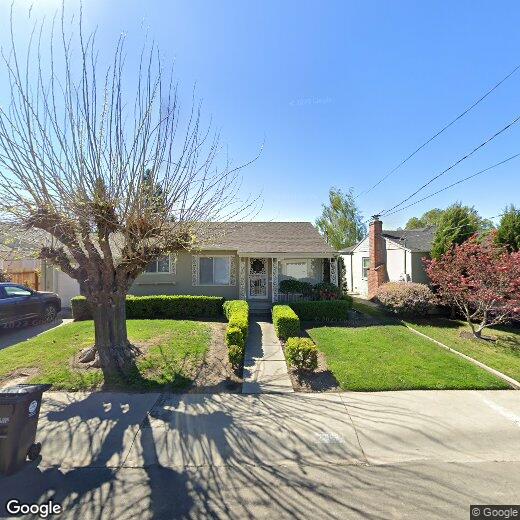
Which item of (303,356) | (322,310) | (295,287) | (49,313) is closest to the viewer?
(303,356)

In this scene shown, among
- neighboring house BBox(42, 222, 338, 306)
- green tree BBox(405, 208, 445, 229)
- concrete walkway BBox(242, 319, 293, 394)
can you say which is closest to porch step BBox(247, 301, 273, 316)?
neighboring house BBox(42, 222, 338, 306)

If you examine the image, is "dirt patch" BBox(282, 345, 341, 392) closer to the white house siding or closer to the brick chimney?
the white house siding

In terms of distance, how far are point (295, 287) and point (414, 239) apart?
30.4 feet

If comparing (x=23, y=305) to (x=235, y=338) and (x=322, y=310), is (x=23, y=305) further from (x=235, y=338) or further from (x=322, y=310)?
(x=322, y=310)

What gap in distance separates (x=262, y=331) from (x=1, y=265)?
17.8 meters

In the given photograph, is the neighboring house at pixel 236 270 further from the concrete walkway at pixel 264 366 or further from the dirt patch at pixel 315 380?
the dirt patch at pixel 315 380

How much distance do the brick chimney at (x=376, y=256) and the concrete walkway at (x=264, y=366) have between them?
33.9 feet

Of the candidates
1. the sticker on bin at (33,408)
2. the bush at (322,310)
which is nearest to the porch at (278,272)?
the bush at (322,310)

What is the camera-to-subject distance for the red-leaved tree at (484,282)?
929 centimetres

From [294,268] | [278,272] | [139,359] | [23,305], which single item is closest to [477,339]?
[294,268]

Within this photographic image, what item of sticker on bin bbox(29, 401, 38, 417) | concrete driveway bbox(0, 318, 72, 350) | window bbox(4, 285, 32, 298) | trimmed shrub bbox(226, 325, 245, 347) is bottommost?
concrete driveway bbox(0, 318, 72, 350)

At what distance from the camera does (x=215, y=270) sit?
14375mm

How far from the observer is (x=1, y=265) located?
729 inches

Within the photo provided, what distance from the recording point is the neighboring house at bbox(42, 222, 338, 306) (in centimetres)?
1387
